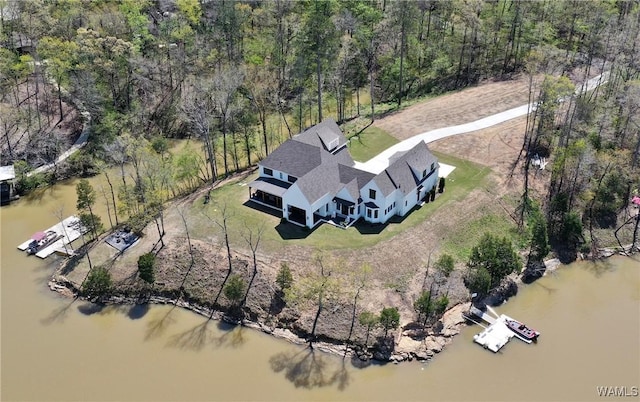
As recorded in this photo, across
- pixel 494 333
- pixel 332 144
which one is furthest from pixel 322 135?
pixel 494 333

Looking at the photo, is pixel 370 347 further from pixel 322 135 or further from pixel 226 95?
pixel 226 95

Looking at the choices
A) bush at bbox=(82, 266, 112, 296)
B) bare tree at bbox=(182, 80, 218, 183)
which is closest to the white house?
bare tree at bbox=(182, 80, 218, 183)

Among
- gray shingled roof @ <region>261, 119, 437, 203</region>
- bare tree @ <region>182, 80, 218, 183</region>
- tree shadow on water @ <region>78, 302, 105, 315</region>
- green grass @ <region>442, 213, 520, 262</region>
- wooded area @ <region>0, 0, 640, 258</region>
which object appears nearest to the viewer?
tree shadow on water @ <region>78, 302, 105, 315</region>

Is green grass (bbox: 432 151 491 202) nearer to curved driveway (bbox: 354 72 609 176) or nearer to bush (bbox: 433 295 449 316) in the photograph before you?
curved driveway (bbox: 354 72 609 176)

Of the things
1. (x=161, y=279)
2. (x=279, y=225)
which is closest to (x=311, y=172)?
(x=279, y=225)

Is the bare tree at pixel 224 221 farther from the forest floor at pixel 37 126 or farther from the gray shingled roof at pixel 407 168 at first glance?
the forest floor at pixel 37 126
